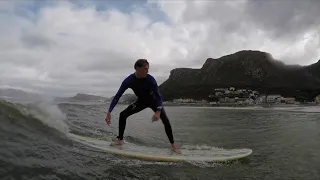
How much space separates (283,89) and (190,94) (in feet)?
176

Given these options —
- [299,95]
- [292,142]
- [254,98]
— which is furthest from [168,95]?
[292,142]

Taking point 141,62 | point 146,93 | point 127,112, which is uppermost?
point 141,62

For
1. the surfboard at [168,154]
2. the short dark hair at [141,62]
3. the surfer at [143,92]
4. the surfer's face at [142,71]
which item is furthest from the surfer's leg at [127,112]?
the short dark hair at [141,62]

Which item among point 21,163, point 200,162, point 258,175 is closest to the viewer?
point 21,163

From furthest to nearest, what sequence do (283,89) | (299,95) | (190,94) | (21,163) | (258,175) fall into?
(190,94)
(283,89)
(299,95)
(258,175)
(21,163)

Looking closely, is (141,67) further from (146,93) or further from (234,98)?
(234,98)

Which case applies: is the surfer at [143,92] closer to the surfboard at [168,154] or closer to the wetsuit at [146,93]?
the wetsuit at [146,93]

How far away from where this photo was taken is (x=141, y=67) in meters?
8.65

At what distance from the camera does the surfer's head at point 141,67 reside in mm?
8613

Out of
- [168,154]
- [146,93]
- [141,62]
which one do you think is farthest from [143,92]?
[168,154]

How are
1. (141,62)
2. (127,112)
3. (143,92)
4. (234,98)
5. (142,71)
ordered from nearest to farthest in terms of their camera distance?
(141,62) → (142,71) → (143,92) → (127,112) → (234,98)

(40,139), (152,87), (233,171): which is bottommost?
(233,171)

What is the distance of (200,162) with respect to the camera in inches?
318

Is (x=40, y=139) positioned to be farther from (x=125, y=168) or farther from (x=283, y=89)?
(x=283, y=89)
